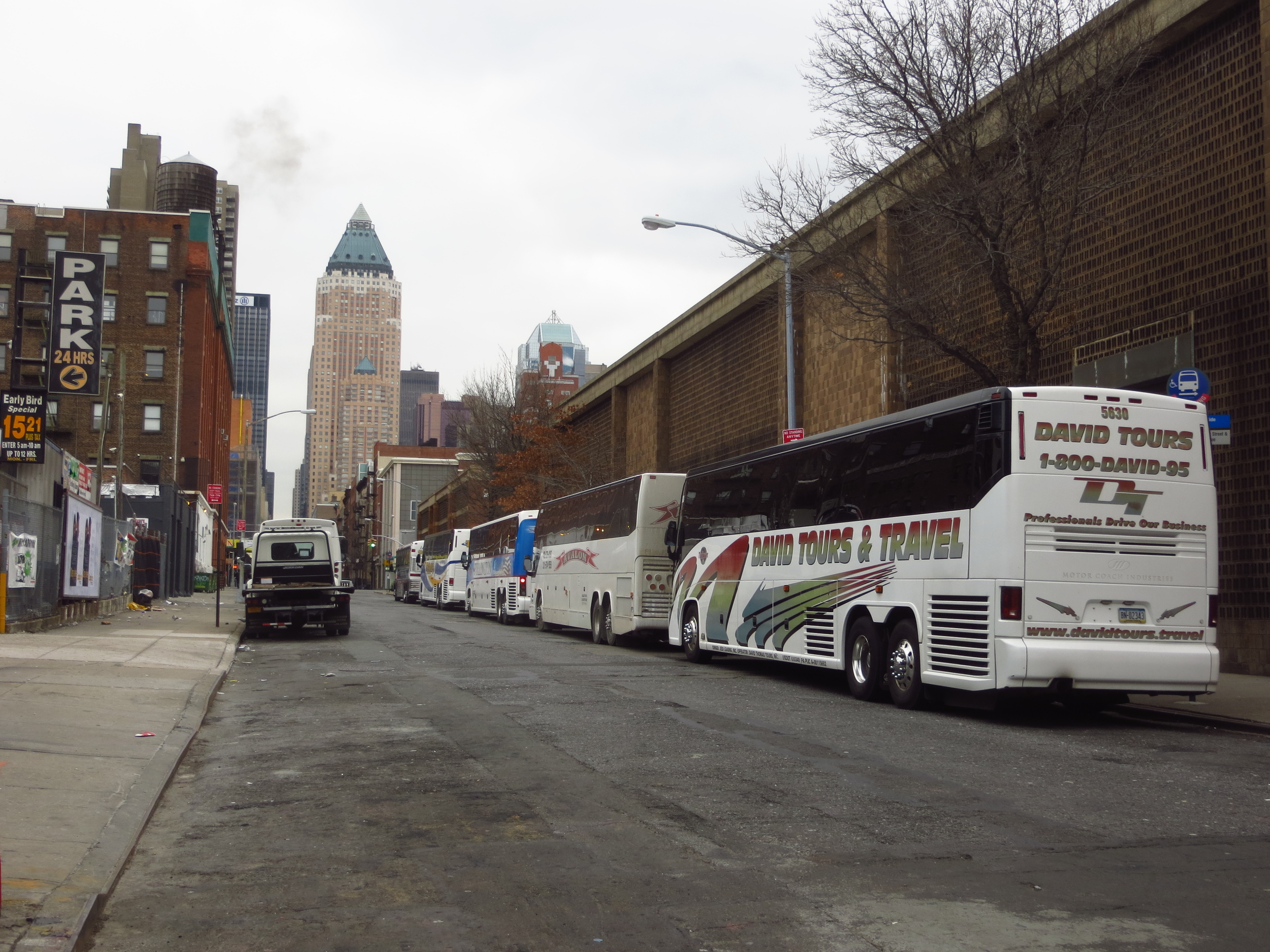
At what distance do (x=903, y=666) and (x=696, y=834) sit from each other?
750cm

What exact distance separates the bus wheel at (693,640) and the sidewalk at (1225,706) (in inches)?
302

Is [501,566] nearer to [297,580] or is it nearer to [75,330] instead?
[297,580]

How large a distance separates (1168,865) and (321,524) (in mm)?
26176

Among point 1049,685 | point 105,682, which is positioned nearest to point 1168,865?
point 1049,685

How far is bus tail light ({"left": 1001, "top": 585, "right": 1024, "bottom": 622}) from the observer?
480 inches

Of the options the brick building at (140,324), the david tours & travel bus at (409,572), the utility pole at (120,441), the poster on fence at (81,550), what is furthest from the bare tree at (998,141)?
the brick building at (140,324)

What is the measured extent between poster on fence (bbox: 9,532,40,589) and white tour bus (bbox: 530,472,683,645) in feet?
37.0

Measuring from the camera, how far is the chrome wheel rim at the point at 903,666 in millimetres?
13766

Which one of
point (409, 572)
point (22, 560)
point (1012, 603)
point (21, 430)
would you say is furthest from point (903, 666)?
point (409, 572)

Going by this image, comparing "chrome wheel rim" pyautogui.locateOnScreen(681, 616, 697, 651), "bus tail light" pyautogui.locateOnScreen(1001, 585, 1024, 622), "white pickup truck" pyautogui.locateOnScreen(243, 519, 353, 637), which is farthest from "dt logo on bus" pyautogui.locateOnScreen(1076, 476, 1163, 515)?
"white pickup truck" pyautogui.locateOnScreen(243, 519, 353, 637)

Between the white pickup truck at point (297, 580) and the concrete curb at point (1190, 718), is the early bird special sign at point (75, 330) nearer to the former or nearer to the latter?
the white pickup truck at point (297, 580)

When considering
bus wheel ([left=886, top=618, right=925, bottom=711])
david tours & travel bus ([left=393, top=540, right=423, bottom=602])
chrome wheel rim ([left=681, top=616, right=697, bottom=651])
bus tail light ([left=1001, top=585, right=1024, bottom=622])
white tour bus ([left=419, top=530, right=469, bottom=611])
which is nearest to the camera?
bus tail light ([left=1001, top=585, right=1024, bottom=622])

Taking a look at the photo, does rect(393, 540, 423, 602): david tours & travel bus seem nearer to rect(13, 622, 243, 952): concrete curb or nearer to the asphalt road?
the asphalt road

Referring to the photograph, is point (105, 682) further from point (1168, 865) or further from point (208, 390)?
point (208, 390)
